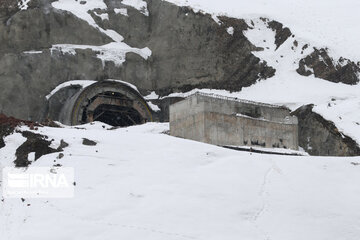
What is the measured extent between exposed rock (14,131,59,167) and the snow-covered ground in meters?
0.54

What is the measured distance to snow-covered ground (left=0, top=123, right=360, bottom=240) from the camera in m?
19.8

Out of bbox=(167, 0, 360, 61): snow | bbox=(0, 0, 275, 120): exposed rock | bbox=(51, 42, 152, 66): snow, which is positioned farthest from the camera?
bbox=(167, 0, 360, 61): snow

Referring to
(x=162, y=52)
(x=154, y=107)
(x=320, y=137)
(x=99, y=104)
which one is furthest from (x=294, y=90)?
(x=99, y=104)

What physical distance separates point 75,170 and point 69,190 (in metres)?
1.90

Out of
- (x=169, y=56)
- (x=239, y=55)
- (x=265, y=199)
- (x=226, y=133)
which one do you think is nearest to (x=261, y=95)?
(x=239, y=55)

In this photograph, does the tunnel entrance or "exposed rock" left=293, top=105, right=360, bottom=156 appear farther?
the tunnel entrance

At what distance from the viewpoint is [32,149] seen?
86.1 ft

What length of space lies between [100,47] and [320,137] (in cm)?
2114

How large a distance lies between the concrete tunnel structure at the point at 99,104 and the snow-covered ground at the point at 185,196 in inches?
592

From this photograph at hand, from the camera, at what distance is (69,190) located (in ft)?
74.5

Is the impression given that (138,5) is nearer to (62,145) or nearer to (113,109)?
(113,109)

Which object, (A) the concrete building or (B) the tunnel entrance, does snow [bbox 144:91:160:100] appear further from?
(A) the concrete building

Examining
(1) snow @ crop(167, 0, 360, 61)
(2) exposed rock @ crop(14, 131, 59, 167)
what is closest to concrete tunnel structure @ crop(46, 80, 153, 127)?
(1) snow @ crop(167, 0, 360, 61)

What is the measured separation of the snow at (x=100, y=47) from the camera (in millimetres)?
50719
